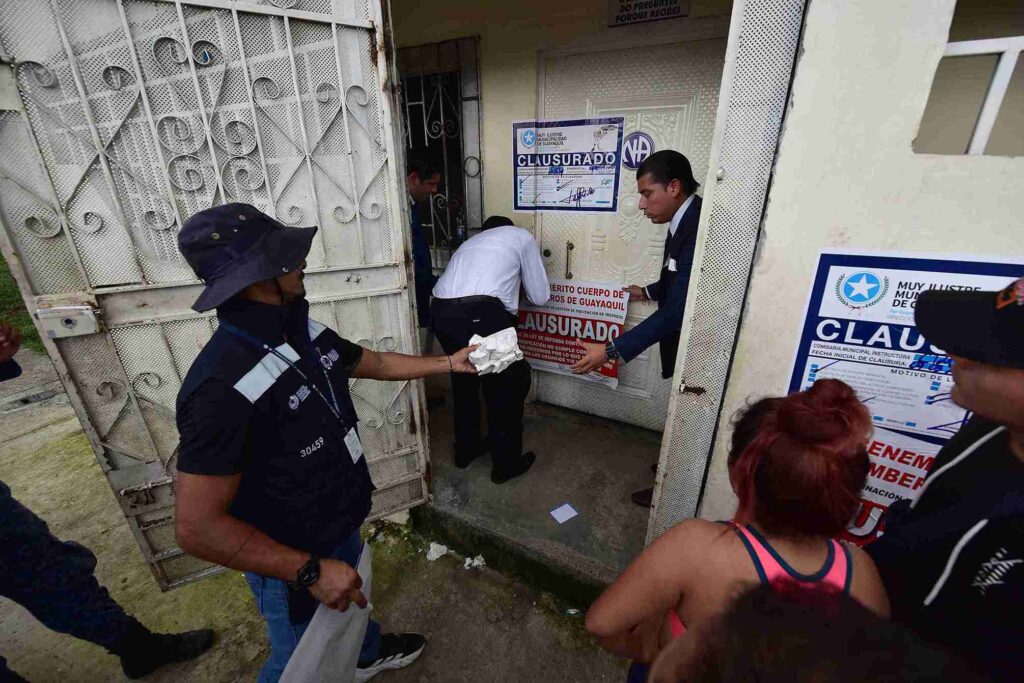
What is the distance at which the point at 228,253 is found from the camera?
116cm

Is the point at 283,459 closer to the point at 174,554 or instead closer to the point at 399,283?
the point at 399,283

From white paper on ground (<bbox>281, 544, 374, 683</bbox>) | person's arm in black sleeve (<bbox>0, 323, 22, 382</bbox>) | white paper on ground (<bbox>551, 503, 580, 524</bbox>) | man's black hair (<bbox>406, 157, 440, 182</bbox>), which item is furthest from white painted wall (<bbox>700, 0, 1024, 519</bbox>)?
person's arm in black sleeve (<bbox>0, 323, 22, 382</bbox>)

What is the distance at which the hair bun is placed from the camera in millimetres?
808

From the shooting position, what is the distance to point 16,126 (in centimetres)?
140

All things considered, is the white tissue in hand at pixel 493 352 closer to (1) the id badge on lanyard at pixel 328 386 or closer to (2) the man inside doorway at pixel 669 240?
(2) the man inside doorway at pixel 669 240

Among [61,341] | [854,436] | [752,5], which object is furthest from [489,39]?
[854,436]

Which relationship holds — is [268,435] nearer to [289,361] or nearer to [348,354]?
[289,361]

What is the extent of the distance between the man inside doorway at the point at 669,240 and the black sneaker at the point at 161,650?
2296 mm

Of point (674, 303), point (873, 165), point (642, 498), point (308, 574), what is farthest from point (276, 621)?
point (873, 165)

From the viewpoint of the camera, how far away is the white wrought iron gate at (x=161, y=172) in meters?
1.45

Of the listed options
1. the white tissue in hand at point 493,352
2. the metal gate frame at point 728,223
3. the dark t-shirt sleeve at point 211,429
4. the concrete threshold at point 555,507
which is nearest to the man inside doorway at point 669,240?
the white tissue in hand at point 493,352

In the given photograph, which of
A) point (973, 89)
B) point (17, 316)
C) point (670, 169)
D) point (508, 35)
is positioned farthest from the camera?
point (17, 316)

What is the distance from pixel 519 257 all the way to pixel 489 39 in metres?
1.56

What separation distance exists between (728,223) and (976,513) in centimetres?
93
